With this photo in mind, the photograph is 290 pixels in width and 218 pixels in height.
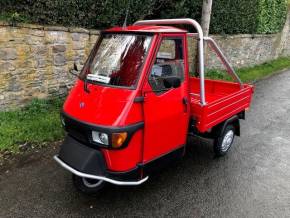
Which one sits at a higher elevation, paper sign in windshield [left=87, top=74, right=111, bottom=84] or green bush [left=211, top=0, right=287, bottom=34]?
green bush [left=211, top=0, right=287, bottom=34]

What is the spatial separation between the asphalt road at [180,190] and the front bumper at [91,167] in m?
0.48

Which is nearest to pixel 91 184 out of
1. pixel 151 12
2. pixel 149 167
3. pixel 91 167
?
pixel 91 167

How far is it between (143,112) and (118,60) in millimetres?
768

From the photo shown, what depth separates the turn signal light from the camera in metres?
3.28

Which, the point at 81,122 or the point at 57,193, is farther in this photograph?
the point at 57,193

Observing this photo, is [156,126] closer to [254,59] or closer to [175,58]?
[175,58]

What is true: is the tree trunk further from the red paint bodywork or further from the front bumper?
the front bumper

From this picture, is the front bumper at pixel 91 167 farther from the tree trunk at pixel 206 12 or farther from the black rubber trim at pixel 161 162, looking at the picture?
the tree trunk at pixel 206 12

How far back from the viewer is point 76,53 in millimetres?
6730

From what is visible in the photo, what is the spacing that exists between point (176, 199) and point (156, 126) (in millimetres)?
1050

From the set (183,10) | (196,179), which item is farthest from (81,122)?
(183,10)

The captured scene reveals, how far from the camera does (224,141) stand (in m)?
5.06

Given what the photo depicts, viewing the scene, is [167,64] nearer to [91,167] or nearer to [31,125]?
[91,167]

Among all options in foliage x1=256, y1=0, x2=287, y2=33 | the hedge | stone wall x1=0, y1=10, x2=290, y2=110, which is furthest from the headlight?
foliage x1=256, y1=0, x2=287, y2=33
